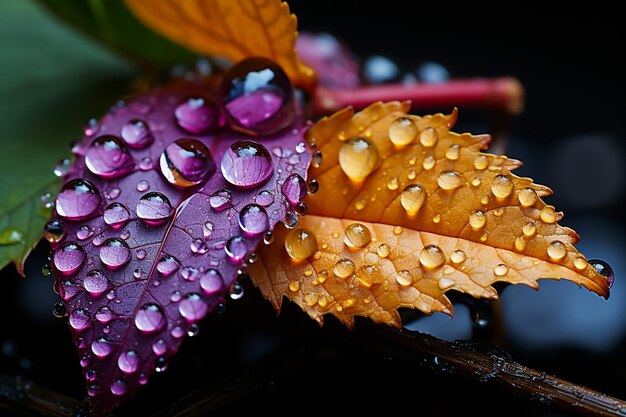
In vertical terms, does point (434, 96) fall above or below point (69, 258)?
above

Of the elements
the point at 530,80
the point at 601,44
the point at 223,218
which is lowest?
the point at 223,218

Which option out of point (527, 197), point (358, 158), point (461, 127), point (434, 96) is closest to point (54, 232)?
point (358, 158)

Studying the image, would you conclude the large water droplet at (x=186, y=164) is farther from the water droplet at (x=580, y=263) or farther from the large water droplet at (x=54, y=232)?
the water droplet at (x=580, y=263)

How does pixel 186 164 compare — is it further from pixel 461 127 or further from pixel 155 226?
pixel 461 127

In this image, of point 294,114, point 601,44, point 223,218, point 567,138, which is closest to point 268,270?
point 223,218

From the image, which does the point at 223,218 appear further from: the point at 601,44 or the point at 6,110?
the point at 601,44

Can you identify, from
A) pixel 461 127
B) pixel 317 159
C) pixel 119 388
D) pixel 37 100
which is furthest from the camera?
pixel 461 127

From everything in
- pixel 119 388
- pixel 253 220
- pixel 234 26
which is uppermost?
pixel 234 26

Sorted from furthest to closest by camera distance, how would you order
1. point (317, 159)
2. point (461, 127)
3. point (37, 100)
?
point (461, 127)
point (37, 100)
point (317, 159)
